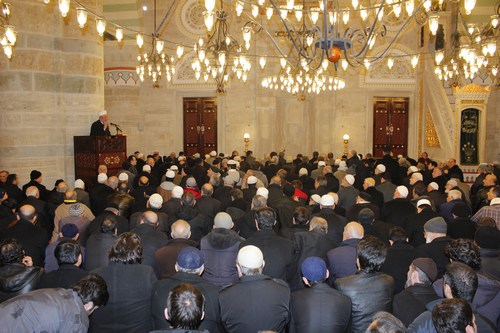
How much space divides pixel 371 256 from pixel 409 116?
18.6 m

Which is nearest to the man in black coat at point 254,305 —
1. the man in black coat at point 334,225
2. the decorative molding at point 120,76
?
the man in black coat at point 334,225

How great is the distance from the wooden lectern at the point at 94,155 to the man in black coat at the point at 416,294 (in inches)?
388

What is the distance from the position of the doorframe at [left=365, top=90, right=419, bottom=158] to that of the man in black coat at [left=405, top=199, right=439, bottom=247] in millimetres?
14450

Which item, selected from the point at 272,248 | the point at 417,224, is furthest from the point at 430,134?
the point at 272,248

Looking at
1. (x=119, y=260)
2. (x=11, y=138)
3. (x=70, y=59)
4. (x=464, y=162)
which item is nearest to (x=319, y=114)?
(x=464, y=162)

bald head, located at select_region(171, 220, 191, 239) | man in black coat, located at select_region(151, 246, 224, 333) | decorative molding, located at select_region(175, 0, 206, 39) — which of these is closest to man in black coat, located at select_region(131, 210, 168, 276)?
bald head, located at select_region(171, 220, 191, 239)

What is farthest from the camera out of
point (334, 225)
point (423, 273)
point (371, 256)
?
point (334, 225)

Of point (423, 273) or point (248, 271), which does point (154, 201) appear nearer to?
point (248, 271)

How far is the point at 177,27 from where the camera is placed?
21422 millimetres

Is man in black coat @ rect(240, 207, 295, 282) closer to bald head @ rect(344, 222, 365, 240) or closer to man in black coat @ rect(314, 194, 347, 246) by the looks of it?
bald head @ rect(344, 222, 365, 240)

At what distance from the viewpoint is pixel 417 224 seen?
7395 millimetres

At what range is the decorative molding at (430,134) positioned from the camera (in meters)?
19.7

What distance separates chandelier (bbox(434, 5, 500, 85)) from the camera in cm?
1212

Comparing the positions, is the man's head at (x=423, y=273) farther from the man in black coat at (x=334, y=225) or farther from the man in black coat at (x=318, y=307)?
the man in black coat at (x=334, y=225)
